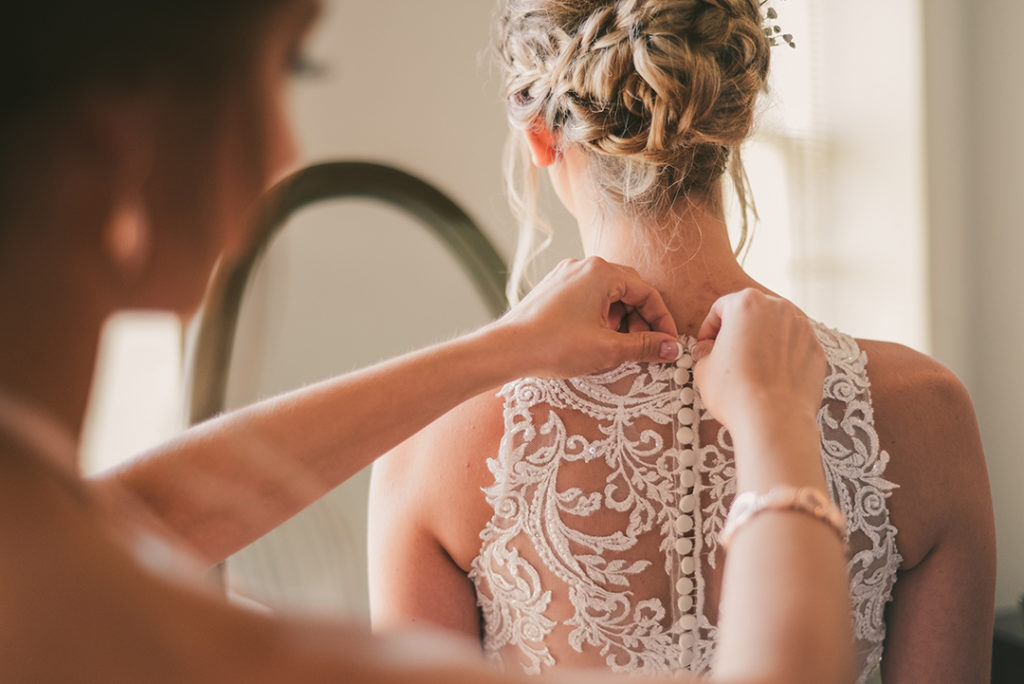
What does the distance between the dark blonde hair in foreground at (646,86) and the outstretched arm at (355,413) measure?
131 millimetres

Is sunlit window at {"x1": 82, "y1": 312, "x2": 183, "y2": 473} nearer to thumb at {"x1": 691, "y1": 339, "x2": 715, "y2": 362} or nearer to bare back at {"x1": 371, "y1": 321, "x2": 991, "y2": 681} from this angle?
bare back at {"x1": 371, "y1": 321, "x2": 991, "y2": 681}

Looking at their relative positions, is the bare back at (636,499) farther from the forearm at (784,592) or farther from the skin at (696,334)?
the forearm at (784,592)

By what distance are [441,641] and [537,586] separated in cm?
51

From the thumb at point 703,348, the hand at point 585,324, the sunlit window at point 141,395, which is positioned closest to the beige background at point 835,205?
the sunlit window at point 141,395

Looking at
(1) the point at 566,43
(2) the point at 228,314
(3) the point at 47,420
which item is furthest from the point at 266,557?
(3) the point at 47,420

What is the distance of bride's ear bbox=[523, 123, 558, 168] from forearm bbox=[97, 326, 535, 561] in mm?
277

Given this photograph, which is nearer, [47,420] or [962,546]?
[47,420]

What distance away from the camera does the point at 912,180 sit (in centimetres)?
239

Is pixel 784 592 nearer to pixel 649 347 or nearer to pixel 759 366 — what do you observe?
pixel 759 366

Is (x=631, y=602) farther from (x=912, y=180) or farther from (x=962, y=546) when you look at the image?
(x=912, y=180)

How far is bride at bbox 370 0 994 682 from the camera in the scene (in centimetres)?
82

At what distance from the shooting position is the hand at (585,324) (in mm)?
801

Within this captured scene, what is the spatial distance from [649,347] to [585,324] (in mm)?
78

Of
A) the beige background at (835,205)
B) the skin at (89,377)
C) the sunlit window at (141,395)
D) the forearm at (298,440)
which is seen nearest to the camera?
the skin at (89,377)
